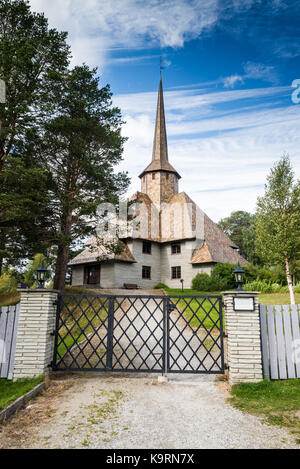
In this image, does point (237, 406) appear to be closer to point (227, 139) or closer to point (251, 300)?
point (251, 300)

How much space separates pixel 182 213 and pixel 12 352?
21.0m

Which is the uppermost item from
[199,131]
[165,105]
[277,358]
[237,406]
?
[165,105]

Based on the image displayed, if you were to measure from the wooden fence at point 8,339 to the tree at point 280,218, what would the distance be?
14388mm

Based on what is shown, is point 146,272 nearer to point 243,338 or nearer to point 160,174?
point 160,174

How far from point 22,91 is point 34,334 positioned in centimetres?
1162

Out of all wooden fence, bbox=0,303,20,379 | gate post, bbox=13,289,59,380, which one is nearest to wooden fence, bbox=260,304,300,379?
gate post, bbox=13,289,59,380

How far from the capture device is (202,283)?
824 inches

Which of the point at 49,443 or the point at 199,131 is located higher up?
the point at 199,131

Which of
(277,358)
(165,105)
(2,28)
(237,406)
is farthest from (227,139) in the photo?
(165,105)

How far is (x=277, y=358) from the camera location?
17.7ft

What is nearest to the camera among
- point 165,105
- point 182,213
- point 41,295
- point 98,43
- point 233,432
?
point 233,432

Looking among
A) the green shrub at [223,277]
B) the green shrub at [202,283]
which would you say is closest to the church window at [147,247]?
the green shrub at [202,283]

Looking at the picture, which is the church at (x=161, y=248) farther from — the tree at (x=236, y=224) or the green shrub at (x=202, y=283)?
the tree at (x=236, y=224)

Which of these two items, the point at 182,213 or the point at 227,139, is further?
the point at 182,213
